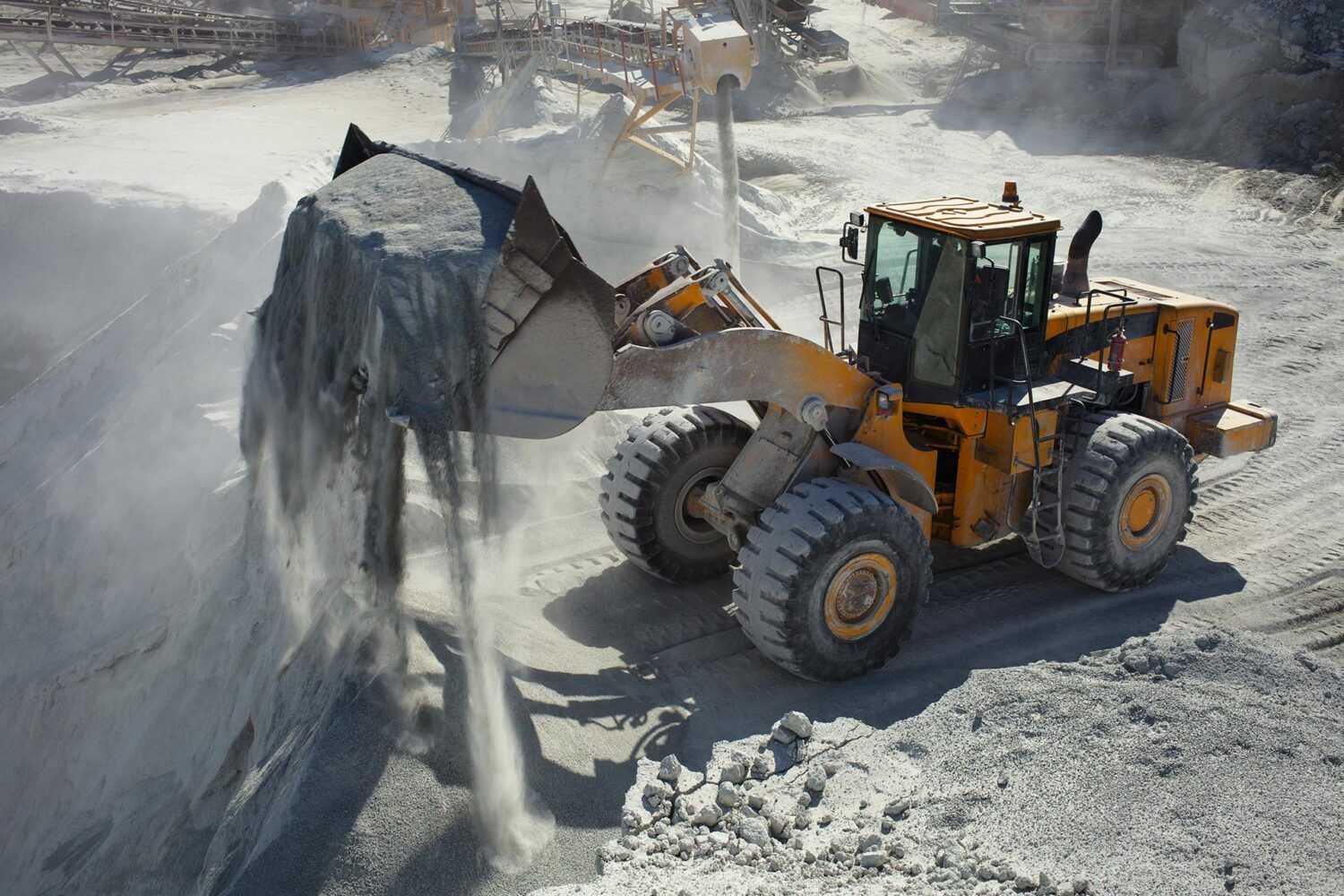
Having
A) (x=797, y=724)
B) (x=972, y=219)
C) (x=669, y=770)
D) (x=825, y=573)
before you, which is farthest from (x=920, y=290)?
(x=669, y=770)

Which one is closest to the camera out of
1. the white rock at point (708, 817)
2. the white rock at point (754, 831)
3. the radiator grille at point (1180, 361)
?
the white rock at point (754, 831)

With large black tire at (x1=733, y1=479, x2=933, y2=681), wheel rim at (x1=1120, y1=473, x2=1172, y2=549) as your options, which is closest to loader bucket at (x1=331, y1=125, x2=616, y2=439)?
large black tire at (x1=733, y1=479, x2=933, y2=681)

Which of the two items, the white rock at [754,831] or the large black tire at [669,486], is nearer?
the white rock at [754,831]

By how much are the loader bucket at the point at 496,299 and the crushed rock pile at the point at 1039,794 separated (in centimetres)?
191

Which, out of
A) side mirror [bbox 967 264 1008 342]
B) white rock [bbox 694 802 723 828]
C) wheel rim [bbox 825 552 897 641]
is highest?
→ side mirror [bbox 967 264 1008 342]

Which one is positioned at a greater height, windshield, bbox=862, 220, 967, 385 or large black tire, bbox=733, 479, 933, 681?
windshield, bbox=862, 220, 967, 385

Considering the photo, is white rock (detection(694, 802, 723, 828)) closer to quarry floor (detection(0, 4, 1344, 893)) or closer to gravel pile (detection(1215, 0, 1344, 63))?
quarry floor (detection(0, 4, 1344, 893))

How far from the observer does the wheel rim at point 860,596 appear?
6.62m

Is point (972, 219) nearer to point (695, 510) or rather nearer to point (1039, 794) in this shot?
point (695, 510)

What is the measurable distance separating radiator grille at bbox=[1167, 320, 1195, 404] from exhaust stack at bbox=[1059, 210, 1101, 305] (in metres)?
0.72

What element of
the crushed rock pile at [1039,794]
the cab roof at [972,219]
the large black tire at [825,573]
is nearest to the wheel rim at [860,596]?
the large black tire at [825,573]

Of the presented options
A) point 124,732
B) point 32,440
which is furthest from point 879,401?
point 32,440

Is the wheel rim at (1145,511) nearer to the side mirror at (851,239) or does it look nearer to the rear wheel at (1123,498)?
the rear wheel at (1123,498)

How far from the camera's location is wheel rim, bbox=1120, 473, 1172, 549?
747 centimetres
